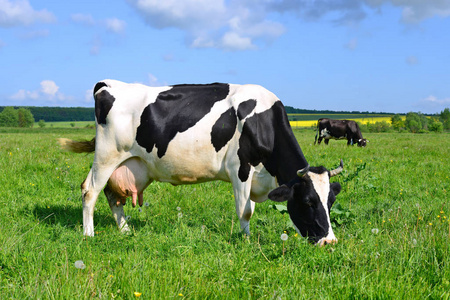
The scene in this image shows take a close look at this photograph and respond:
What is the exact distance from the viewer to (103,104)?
19.1 feet

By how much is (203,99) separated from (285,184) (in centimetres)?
172

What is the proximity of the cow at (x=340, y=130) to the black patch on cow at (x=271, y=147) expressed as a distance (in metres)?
23.1

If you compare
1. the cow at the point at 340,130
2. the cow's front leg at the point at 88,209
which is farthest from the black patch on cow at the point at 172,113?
the cow at the point at 340,130

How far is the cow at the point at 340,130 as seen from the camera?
28.0 meters

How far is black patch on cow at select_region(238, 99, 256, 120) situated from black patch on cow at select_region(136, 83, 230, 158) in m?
0.37

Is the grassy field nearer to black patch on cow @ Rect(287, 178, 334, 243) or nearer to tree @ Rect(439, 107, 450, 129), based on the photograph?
black patch on cow @ Rect(287, 178, 334, 243)

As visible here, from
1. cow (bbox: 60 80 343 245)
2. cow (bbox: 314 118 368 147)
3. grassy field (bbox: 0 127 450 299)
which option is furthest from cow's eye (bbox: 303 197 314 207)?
cow (bbox: 314 118 368 147)

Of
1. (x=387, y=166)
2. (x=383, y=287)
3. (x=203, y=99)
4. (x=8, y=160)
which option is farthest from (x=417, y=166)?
(x=8, y=160)

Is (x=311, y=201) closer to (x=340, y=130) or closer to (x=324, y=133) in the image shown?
(x=340, y=130)

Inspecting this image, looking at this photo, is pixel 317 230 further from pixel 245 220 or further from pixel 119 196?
pixel 119 196

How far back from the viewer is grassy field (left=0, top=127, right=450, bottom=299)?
125 inches

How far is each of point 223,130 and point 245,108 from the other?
0.43m

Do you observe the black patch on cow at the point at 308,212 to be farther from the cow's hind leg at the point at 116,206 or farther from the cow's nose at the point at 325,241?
the cow's hind leg at the point at 116,206

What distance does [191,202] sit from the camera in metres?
6.95
